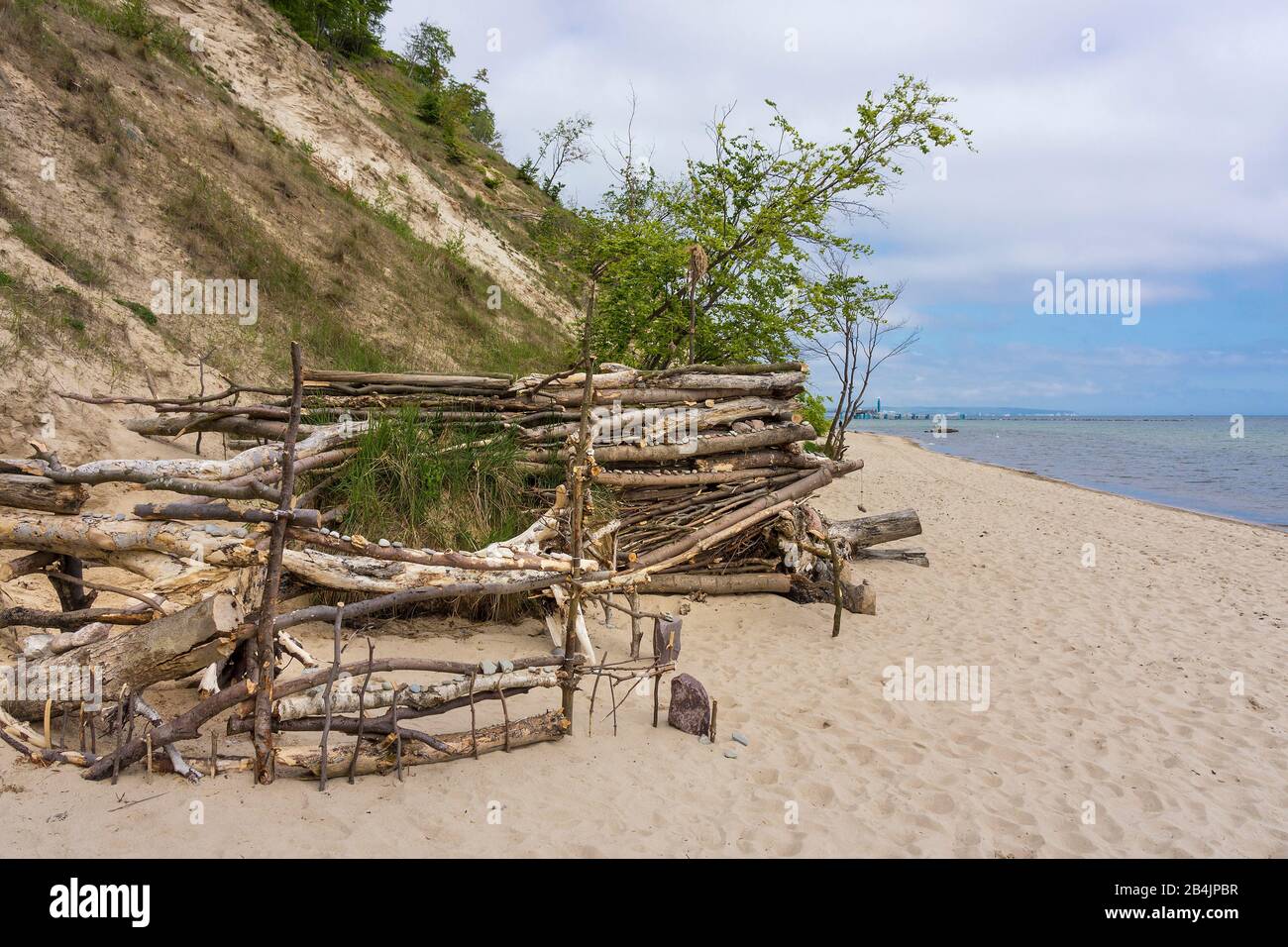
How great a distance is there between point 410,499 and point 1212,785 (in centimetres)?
571

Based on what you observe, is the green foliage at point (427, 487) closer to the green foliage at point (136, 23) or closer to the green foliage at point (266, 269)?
the green foliage at point (266, 269)

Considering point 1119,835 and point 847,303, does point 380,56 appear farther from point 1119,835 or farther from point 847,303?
point 1119,835

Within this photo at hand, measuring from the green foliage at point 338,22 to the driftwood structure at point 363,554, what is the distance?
71.0 feet

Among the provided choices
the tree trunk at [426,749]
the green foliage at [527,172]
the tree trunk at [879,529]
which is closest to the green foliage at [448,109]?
the green foliage at [527,172]

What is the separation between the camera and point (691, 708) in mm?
4395

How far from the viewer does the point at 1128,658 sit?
649 centimetres

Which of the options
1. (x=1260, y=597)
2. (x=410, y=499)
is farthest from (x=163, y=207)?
(x=1260, y=597)

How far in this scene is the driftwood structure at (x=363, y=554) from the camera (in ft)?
10.8

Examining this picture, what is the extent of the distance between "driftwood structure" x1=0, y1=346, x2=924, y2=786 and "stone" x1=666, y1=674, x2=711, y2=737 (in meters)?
0.18

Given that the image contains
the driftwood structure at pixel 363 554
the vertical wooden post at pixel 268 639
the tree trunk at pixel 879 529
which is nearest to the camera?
the vertical wooden post at pixel 268 639

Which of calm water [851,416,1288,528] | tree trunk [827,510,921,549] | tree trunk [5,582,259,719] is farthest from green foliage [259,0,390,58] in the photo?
calm water [851,416,1288,528]

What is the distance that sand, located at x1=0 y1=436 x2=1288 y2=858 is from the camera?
119 inches

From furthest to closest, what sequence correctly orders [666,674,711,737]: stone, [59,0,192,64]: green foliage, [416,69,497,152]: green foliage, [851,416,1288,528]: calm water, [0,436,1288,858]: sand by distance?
[416,69,497,152]: green foliage < [851,416,1288,528]: calm water < [59,0,192,64]: green foliage < [666,674,711,737]: stone < [0,436,1288,858]: sand

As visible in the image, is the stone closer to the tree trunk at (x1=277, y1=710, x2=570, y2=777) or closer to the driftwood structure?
the driftwood structure
